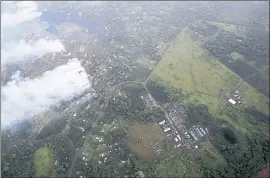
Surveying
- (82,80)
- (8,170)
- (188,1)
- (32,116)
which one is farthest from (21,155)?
(188,1)

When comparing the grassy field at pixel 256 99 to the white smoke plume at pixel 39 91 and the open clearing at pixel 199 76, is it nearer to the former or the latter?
the open clearing at pixel 199 76

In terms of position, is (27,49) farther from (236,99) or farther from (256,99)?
(256,99)

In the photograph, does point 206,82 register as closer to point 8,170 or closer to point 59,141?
point 59,141

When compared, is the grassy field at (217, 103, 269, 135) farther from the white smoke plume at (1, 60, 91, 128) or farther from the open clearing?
the white smoke plume at (1, 60, 91, 128)

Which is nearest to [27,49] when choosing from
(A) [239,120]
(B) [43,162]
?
(B) [43,162]

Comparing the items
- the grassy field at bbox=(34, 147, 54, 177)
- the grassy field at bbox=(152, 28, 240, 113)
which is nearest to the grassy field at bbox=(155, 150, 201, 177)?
the grassy field at bbox=(152, 28, 240, 113)

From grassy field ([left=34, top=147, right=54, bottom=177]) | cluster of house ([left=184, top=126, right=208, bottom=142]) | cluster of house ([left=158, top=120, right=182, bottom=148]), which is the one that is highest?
cluster of house ([left=184, top=126, right=208, bottom=142])

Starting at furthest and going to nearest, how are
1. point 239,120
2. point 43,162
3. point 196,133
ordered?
1. point 239,120
2. point 196,133
3. point 43,162
